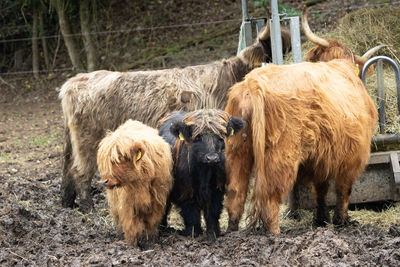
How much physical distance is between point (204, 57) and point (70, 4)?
3923mm

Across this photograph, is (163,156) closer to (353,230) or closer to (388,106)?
(353,230)

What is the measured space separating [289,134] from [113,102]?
3070mm

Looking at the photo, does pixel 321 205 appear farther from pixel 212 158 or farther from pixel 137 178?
pixel 137 178

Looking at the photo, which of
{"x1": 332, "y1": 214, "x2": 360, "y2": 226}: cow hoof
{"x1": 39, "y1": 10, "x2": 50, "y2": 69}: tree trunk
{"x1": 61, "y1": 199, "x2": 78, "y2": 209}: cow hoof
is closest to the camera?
{"x1": 332, "y1": 214, "x2": 360, "y2": 226}: cow hoof

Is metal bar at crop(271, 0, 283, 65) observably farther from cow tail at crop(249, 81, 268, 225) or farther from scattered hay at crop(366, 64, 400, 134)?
cow tail at crop(249, 81, 268, 225)

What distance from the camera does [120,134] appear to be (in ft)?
18.0

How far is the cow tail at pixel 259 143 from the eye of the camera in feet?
16.7

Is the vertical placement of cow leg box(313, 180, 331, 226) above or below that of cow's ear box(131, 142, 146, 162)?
below

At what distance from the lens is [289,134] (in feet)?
17.0

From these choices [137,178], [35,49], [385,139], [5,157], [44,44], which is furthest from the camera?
[44,44]

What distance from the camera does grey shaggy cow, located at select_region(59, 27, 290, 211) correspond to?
7500mm

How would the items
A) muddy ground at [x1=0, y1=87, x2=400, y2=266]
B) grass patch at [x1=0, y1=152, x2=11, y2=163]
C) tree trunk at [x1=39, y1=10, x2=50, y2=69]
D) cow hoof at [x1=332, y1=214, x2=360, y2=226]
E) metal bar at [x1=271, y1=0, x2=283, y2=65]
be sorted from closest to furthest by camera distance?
muddy ground at [x1=0, y1=87, x2=400, y2=266] → cow hoof at [x1=332, y1=214, x2=360, y2=226] → metal bar at [x1=271, y1=0, x2=283, y2=65] → grass patch at [x1=0, y1=152, x2=11, y2=163] → tree trunk at [x1=39, y1=10, x2=50, y2=69]

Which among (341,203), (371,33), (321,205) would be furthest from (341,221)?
(371,33)

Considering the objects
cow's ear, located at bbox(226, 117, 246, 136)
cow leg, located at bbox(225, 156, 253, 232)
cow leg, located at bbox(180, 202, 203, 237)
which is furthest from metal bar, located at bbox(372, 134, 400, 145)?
cow leg, located at bbox(180, 202, 203, 237)
